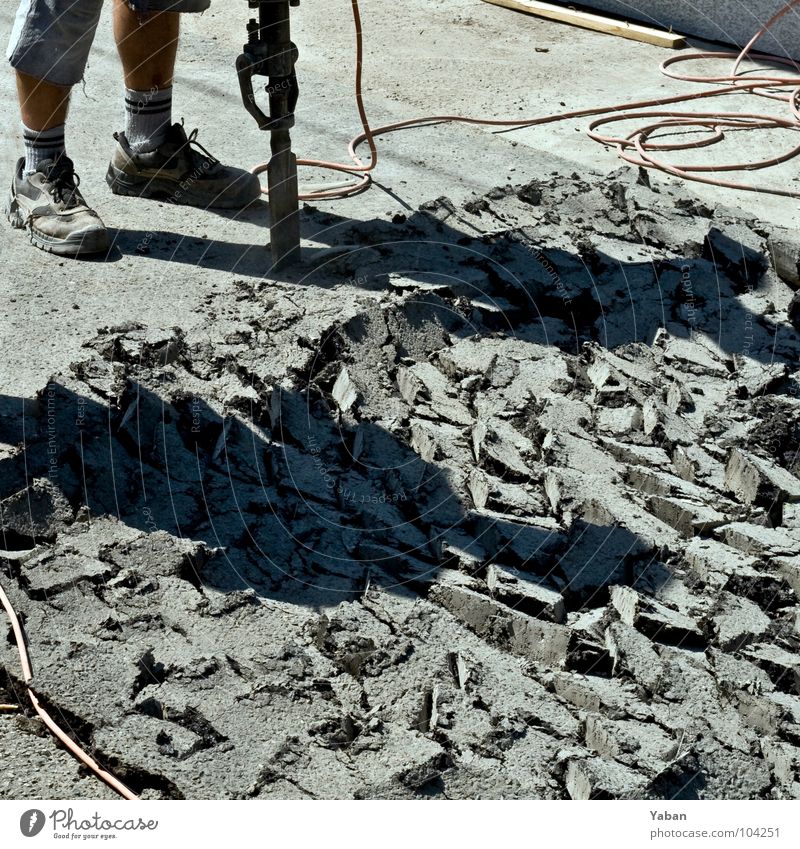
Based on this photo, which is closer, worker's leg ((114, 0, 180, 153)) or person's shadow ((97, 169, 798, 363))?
person's shadow ((97, 169, 798, 363))

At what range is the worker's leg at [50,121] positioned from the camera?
12.1 ft

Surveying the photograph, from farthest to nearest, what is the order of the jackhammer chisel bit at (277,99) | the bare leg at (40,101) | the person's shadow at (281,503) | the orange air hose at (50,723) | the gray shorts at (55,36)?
the bare leg at (40,101) → the gray shorts at (55,36) → the jackhammer chisel bit at (277,99) → the person's shadow at (281,503) → the orange air hose at (50,723)

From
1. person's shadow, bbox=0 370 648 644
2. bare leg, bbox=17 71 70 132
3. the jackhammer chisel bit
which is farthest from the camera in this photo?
bare leg, bbox=17 71 70 132

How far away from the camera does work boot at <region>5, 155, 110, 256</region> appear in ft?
12.6

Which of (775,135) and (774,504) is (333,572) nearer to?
(774,504)

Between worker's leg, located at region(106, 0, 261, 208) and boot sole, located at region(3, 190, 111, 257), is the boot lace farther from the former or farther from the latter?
worker's leg, located at region(106, 0, 261, 208)

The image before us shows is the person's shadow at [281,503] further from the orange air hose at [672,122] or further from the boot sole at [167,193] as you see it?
the orange air hose at [672,122]

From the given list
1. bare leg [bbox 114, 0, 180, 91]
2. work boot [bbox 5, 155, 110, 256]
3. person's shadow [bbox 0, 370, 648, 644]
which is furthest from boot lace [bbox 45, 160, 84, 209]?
person's shadow [bbox 0, 370, 648, 644]

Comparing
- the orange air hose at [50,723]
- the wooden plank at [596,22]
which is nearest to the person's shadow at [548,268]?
the orange air hose at [50,723]

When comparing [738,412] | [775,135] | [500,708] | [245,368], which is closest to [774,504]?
[738,412]

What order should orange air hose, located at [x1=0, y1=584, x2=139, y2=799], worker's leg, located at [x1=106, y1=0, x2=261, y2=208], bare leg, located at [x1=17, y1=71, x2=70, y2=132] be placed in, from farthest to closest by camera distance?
1. worker's leg, located at [x1=106, y1=0, x2=261, y2=208]
2. bare leg, located at [x1=17, y1=71, x2=70, y2=132]
3. orange air hose, located at [x1=0, y1=584, x2=139, y2=799]

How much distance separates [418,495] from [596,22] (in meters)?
4.49

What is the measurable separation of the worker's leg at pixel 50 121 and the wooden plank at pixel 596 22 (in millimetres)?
3491
